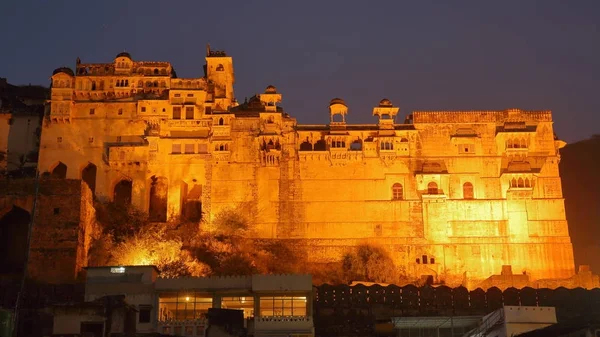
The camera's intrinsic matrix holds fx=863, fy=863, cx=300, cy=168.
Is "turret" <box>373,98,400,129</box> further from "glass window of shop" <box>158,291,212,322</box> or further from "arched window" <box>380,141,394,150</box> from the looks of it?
"glass window of shop" <box>158,291,212,322</box>

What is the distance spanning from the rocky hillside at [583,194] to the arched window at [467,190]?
2003 centimetres

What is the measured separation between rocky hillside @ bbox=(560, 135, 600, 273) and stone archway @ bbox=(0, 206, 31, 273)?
43476mm

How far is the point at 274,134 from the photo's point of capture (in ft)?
181

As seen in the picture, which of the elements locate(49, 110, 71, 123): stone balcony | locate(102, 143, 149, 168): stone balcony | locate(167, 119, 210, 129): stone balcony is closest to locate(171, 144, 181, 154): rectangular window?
locate(167, 119, 210, 129): stone balcony

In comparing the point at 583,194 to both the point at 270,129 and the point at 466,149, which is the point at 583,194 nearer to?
the point at 466,149

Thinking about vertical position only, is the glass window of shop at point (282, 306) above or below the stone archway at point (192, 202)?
below

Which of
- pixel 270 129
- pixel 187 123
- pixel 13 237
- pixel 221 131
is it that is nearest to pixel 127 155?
pixel 187 123

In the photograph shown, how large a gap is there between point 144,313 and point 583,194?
5222 centimetres

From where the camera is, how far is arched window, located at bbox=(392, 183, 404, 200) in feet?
179

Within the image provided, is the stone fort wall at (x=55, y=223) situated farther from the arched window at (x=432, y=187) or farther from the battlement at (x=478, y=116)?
the battlement at (x=478, y=116)

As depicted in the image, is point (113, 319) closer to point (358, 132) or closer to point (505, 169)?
point (358, 132)

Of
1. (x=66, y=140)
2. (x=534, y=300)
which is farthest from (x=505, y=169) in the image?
(x=66, y=140)

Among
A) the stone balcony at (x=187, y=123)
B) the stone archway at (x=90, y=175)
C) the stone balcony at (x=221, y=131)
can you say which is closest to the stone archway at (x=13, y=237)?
the stone archway at (x=90, y=175)

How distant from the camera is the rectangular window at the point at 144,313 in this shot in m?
38.1
